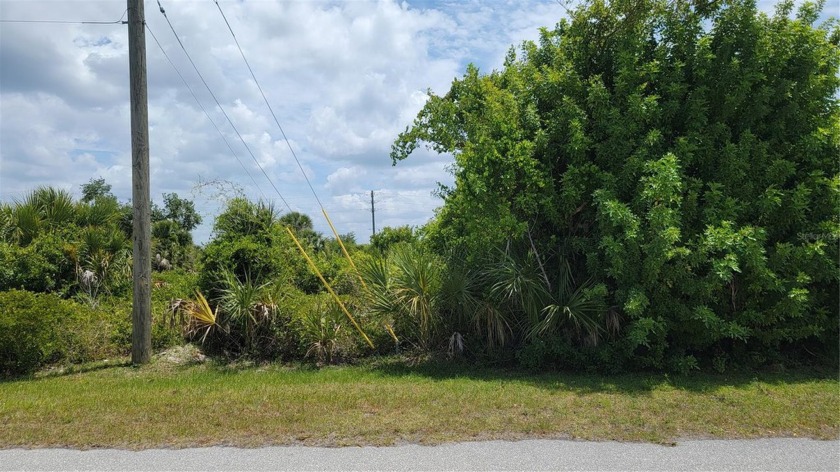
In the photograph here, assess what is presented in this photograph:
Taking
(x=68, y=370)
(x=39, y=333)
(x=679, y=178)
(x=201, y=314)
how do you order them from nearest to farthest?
(x=679, y=178) → (x=39, y=333) → (x=68, y=370) → (x=201, y=314)

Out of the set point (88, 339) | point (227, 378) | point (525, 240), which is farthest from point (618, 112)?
point (88, 339)

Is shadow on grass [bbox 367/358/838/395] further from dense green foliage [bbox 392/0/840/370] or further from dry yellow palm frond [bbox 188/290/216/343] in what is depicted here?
dry yellow palm frond [bbox 188/290/216/343]

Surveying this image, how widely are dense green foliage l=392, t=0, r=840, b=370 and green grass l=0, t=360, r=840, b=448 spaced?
2.93 feet

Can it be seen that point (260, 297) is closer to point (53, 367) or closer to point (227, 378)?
point (227, 378)

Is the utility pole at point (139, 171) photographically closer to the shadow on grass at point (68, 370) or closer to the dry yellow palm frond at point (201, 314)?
the shadow on grass at point (68, 370)

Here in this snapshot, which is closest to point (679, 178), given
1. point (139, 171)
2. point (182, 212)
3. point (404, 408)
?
point (404, 408)

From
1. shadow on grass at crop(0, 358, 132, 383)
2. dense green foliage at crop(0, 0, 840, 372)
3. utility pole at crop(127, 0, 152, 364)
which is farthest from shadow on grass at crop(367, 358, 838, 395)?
shadow on grass at crop(0, 358, 132, 383)

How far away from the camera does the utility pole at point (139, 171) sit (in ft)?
33.1

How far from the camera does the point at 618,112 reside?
27.4ft

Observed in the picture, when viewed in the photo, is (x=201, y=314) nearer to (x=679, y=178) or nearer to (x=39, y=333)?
(x=39, y=333)

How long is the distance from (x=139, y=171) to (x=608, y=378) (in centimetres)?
838

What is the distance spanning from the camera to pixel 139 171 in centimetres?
1012

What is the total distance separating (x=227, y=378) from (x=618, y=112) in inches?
277

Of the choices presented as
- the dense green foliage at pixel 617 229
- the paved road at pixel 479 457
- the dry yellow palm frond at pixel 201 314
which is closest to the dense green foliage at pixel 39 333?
the dense green foliage at pixel 617 229
